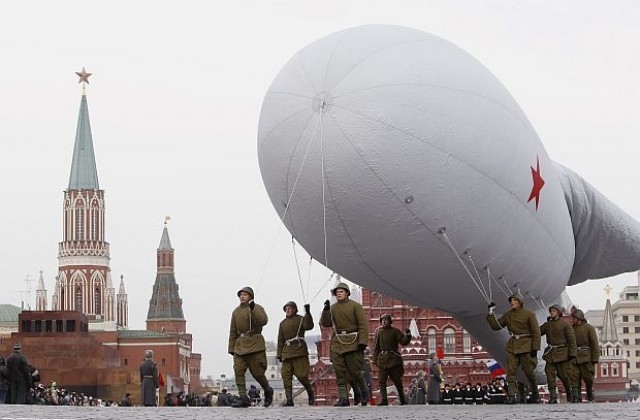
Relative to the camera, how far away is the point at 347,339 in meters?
19.0

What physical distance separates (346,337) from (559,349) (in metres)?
4.20

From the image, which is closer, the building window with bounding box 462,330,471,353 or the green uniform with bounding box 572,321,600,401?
the green uniform with bounding box 572,321,600,401

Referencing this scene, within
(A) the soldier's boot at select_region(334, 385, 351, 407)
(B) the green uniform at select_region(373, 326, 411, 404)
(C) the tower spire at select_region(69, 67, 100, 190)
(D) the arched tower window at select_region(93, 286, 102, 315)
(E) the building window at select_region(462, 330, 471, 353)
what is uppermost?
(C) the tower spire at select_region(69, 67, 100, 190)

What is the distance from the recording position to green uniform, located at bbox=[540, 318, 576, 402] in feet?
69.7

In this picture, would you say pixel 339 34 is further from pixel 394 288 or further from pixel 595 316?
pixel 595 316

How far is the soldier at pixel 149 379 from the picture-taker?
81.8 feet

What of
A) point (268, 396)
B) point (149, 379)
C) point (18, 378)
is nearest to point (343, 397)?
point (268, 396)

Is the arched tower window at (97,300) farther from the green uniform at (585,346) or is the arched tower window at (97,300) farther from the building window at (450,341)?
the green uniform at (585,346)

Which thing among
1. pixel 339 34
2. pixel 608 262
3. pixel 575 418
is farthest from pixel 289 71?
pixel 608 262

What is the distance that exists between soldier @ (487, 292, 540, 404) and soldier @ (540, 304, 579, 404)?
0.78 m

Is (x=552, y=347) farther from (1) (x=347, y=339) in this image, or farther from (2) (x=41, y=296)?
(2) (x=41, y=296)

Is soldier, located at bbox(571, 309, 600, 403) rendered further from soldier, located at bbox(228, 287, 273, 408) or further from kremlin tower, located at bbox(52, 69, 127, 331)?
kremlin tower, located at bbox(52, 69, 127, 331)

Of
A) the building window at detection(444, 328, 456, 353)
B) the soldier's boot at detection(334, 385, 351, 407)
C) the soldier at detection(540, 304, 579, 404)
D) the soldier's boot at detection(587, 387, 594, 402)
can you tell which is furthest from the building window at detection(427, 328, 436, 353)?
the soldier's boot at detection(334, 385, 351, 407)

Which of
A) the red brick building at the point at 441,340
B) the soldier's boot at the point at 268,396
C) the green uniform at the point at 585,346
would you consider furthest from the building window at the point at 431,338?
the soldier's boot at the point at 268,396
